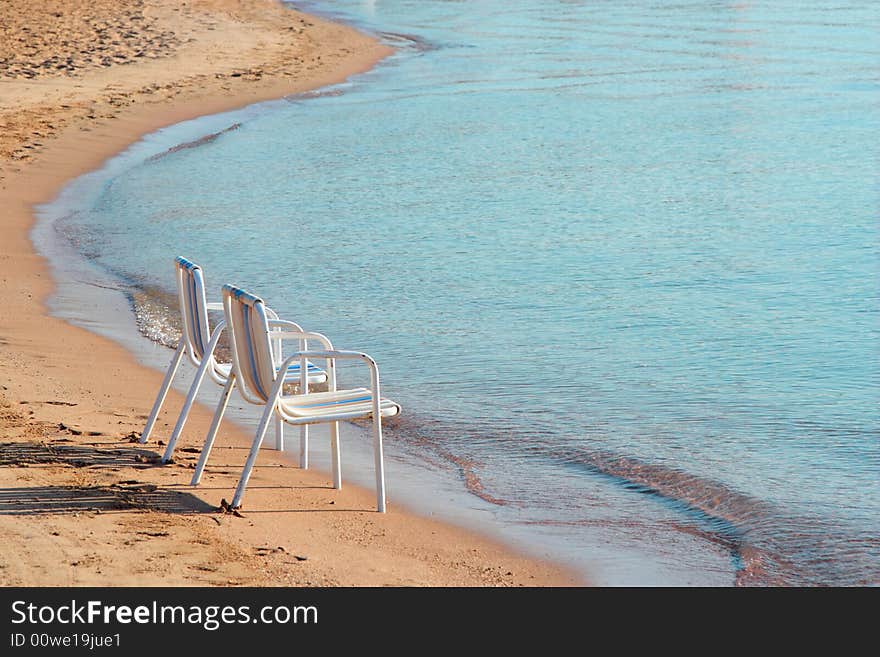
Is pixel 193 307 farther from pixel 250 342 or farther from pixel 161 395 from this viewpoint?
pixel 250 342

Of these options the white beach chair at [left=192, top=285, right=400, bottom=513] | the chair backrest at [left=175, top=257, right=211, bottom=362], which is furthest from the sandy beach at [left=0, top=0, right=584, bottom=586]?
the chair backrest at [left=175, top=257, right=211, bottom=362]

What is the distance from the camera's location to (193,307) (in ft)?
20.9

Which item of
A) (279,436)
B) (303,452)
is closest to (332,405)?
(303,452)

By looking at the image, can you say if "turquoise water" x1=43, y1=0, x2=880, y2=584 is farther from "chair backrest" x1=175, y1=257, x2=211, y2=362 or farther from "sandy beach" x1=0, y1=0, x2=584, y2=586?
"chair backrest" x1=175, y1=257, x2=211, y2=362

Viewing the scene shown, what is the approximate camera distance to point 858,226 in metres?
14.3

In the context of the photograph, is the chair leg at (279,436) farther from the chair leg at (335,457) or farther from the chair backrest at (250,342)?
the chair backrest at (250,342)

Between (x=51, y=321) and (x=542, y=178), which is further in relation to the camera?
(x=542, y=178)

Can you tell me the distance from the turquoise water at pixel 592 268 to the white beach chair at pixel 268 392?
3.09ft

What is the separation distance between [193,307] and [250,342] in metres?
→ 0.72

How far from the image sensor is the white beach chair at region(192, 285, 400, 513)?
5676 mm

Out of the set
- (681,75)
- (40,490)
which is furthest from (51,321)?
(681,75)

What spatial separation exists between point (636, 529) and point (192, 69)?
20.8 m

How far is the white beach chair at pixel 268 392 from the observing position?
5.68 m
